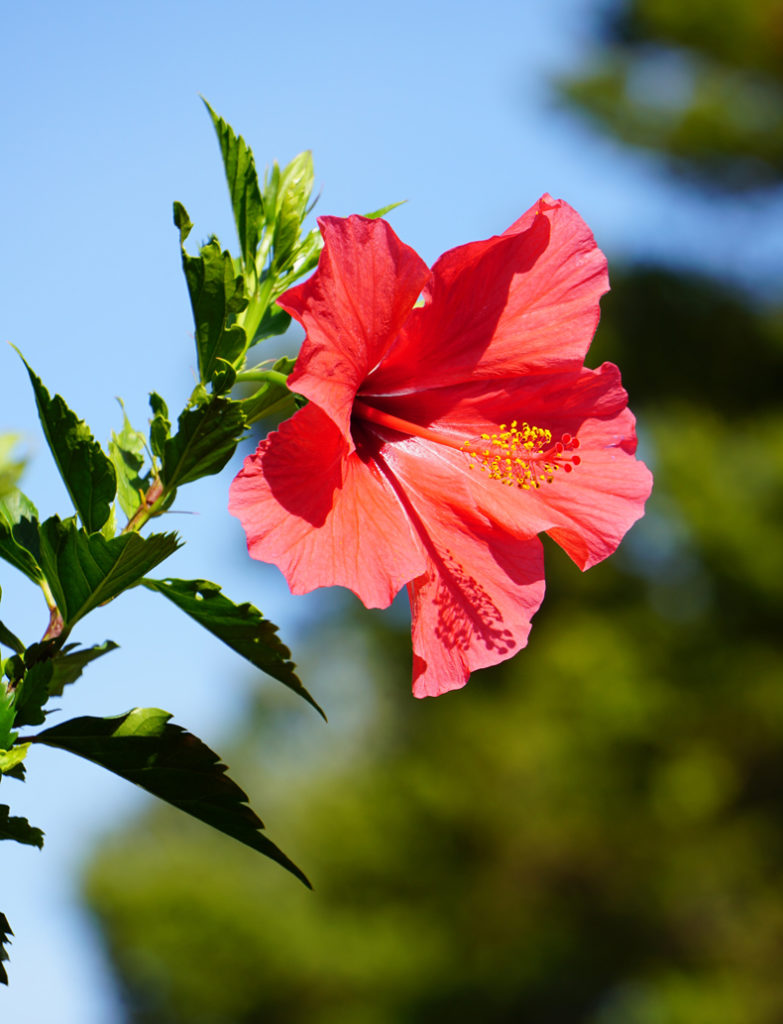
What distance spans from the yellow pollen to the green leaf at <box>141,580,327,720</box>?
0.68ft

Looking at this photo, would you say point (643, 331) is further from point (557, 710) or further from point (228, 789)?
Result: point (228, 789)

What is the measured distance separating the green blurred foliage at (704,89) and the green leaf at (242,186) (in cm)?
1023

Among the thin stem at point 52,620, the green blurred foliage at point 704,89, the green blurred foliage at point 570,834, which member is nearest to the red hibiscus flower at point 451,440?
the thin stem at point 52,620

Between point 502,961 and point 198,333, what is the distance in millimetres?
9380

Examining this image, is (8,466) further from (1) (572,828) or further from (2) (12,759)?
(1) (572,828)

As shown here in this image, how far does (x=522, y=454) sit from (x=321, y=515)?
15 centimetres

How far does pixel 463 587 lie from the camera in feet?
2.34

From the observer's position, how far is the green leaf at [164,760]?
0.56 m

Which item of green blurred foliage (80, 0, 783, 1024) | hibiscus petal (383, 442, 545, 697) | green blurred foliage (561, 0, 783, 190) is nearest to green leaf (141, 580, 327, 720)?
hibiscus petal (383, 442, 545, 697)

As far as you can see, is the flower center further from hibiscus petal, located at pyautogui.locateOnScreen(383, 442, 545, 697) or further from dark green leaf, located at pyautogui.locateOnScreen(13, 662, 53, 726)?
dark green leaf, located at pyautogui.locateOnScreen(13, 662, 53, 726)

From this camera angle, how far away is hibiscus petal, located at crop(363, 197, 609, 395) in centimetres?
71

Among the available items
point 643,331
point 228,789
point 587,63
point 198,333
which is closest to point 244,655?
point 228,789

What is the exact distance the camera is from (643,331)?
10.6 m

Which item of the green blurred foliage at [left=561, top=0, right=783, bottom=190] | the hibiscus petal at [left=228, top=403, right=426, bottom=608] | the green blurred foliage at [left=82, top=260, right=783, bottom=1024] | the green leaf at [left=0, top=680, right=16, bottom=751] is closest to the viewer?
the green leaf at [left=0, top=680, right=16, bottom=751]
